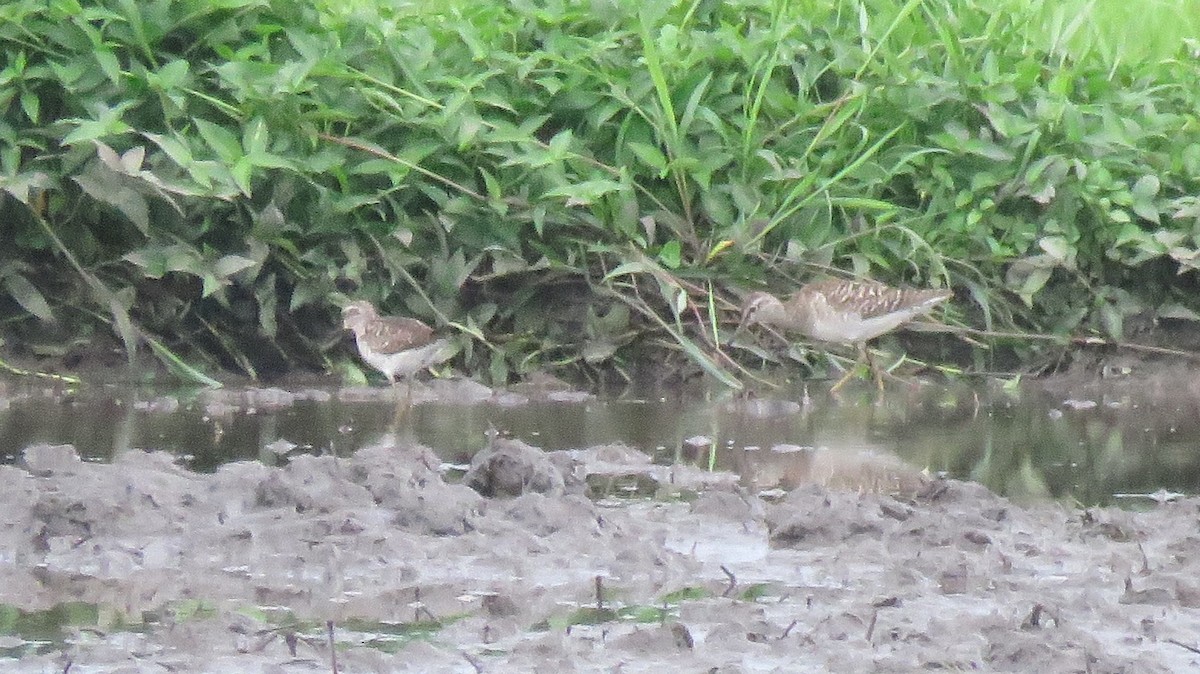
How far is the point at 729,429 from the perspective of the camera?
313 inches

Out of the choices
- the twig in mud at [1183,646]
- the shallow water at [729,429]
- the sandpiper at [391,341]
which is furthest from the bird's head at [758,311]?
the twig in mud at [1183,646]

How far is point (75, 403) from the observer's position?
318 inches

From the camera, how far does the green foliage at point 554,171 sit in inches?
337

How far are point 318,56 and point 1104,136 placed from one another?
13.2ft

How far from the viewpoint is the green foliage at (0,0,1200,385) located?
8562 millimetres

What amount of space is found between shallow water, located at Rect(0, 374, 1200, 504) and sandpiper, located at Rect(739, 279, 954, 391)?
1.02ft

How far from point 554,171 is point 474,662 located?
5396mm

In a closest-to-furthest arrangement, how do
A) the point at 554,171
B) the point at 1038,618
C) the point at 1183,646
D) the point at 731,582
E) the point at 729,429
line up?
the point at 1183,646, the point at 1038,618, the point at 731,582, the point at 729,429, the point at 554,171

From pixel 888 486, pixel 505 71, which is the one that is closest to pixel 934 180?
pixel 505 71

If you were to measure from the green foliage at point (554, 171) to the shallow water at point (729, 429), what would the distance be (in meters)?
0.50

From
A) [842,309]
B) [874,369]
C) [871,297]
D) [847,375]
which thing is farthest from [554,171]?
[874,369]

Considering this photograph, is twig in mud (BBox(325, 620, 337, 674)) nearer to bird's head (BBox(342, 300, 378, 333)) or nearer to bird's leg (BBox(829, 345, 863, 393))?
bird's head (BBox(342, 300, 378, 333))

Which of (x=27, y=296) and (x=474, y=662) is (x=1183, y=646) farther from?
(x=27, y=296)

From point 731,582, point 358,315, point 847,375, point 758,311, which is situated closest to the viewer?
point 731,582
